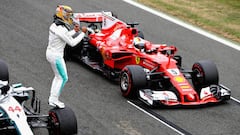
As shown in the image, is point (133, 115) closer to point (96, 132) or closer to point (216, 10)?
Result: point (96, 132)

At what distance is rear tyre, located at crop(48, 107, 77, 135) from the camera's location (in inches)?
541

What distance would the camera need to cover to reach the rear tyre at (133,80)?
16844mm

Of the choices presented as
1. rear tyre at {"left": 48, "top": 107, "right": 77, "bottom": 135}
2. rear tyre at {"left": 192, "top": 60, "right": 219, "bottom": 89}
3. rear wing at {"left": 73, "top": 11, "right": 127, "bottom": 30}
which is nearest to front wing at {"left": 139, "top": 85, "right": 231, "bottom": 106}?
rear tyre at {"left": 192, "top": 60, "right": 219, "bottom": 89}

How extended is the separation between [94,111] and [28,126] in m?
3.37

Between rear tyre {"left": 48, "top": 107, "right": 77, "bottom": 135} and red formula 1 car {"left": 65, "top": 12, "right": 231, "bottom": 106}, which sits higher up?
red formula 1 car {"left": 65, "top": 12, "right": 231, "bottom": 106}

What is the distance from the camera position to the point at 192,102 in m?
16.7

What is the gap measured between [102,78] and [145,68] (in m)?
1.39

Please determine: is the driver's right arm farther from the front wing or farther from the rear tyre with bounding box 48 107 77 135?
the front wing

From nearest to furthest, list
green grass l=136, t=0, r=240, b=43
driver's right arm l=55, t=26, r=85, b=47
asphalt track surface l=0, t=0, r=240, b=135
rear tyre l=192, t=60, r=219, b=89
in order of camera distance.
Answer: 1. driver's right arm l=55, t=26, r=85, b=47
2. asphalt track surface l=0, t=0, r=240, b=135
3. rear tyre l=192, t=60, r=219, b=89
4. green grass l=136, t=0, r=240, b=43

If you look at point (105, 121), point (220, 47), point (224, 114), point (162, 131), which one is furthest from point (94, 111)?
point (220, 47)

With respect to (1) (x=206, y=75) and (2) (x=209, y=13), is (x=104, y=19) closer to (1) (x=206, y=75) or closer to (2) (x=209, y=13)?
(1) (x=206, y=75)

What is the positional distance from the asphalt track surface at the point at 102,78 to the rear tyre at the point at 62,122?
90 centimetres

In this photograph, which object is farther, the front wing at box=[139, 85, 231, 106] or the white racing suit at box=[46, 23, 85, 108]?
the front wing at box=[139, 85, 231, 106]

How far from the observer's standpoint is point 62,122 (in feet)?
45.1
